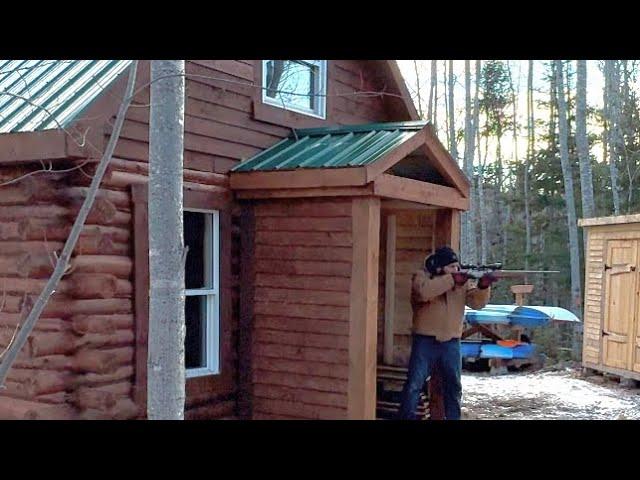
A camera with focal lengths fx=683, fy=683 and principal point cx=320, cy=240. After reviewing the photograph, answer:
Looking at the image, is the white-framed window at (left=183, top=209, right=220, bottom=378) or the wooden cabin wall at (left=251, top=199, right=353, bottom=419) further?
the white-framed window at (left=183, top=209, right=220, bottom=378)

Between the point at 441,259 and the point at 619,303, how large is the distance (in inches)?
253

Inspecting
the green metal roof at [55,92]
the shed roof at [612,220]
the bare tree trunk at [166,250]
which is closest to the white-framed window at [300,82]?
the green metal roof at [55,92]

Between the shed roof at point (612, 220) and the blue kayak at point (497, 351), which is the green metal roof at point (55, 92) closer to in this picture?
the shed roof at point (612, 220)

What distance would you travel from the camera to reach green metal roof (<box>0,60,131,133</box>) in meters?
5.27

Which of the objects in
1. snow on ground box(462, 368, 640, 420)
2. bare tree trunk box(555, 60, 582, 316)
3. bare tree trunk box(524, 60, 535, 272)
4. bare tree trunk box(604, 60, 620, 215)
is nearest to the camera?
snow on ground box(462, 368, 640, 420)

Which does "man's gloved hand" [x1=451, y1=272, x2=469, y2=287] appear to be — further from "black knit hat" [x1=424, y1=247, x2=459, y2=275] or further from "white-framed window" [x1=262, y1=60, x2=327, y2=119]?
"white-framed window" [x1=262, y1=60, x2=327, y2=119]

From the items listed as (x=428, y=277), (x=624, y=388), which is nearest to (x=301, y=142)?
(x=428, y=277)

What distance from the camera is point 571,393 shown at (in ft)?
36.8

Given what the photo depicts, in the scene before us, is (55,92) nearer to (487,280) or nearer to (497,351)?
(487,280)

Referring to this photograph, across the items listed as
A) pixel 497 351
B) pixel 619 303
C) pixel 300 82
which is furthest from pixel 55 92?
pixel 497 351

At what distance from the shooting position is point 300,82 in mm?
7949

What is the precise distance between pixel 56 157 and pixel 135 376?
74.9 inches

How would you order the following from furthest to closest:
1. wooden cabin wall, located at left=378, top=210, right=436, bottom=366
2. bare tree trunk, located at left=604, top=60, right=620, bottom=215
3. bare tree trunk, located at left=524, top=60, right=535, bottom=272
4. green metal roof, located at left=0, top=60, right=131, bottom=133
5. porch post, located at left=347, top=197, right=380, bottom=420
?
1. bare tree trunk, located at left=524, top=60, right=535, bottom=272
2. bare tree trunk, located at left=604, top=60, right=620, bottom=215
3. wooden cabin wall, located at left=378, top=210, right=436, bottom=366
4. porch post, located at left=347, top=197, right=380, bottom=420
5. green metal roof, located at left=0, top=60, right=131, bottom=133

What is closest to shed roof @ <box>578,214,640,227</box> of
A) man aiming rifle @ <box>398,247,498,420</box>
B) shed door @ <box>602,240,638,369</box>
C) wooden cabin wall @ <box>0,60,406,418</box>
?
shed door @ <box>602,240,638,369</box>
